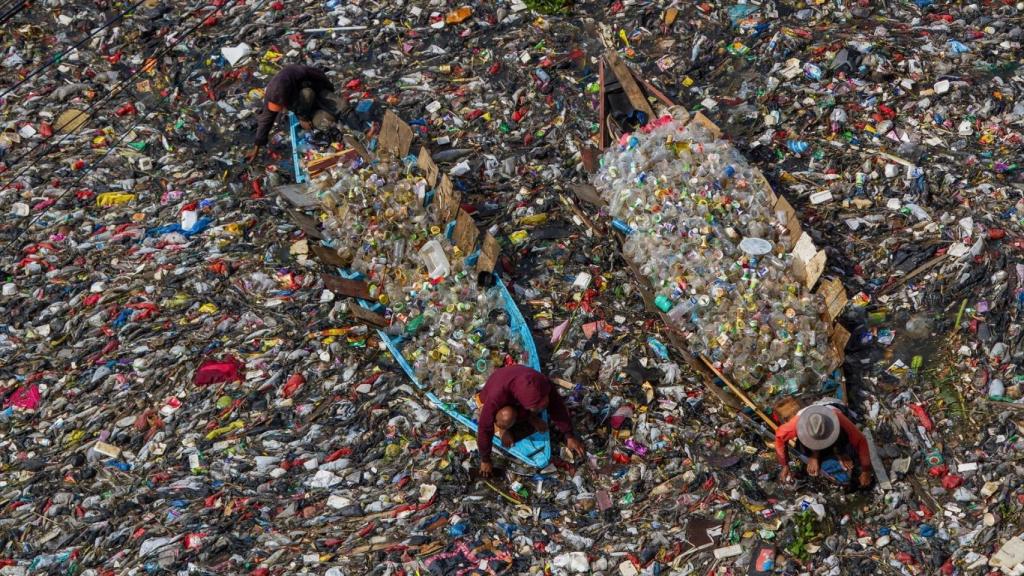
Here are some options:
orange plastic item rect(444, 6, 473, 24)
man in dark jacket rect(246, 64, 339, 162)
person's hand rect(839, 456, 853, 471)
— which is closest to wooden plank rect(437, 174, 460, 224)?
man in dark jacket rect(246, 64, 339, 162)

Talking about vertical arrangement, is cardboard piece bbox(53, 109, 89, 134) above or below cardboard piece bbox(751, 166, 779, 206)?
above

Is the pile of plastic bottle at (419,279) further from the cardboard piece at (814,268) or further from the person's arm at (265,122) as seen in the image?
the cardboard piece at (814,268)

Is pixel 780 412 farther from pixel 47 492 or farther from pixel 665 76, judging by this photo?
pixel 47 492

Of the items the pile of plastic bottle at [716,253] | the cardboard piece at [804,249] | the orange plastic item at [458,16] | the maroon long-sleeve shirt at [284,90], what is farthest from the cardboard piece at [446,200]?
the orange plastic item at [458,16]

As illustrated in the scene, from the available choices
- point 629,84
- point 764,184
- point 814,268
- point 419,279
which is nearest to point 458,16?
point 629,84

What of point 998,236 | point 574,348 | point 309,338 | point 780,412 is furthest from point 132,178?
point 998,236

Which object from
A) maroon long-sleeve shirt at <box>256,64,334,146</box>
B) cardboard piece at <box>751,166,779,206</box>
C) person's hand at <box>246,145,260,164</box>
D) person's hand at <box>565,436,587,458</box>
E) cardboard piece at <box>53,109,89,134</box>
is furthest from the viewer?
cardboard piece at <box>53,109,89,134</box>

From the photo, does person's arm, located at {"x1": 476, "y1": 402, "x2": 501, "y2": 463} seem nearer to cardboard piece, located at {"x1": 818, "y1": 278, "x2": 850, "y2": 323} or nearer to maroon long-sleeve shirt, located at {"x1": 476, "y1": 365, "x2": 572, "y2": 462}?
maroon long-sleeve shirt, located at {"x1": 476, "y1": 365, "x2": 572, "y2": 462}
